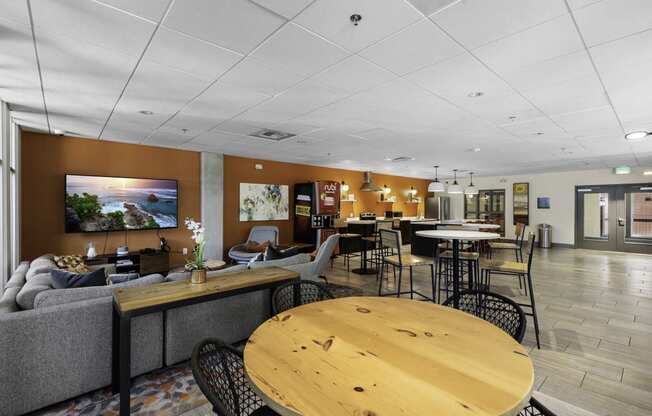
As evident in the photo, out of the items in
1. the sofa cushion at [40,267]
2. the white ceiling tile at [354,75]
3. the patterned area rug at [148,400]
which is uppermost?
the white ceiling tile at [354,75]

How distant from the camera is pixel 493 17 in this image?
1746 millimetres

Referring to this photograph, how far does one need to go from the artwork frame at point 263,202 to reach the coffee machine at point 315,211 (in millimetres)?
321

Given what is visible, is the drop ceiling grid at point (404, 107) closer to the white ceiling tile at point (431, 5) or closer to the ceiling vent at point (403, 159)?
the white ceiling tile at point (431, 5)

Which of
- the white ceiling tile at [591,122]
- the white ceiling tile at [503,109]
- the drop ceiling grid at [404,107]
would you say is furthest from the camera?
the white ceiling tile at [591,122]

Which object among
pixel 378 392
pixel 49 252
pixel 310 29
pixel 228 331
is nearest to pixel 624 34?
pixel 310 29

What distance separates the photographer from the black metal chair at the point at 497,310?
163cm

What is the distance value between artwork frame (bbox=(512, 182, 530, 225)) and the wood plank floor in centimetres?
390

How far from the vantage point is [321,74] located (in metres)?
2.52

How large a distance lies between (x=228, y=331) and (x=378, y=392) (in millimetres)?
2215

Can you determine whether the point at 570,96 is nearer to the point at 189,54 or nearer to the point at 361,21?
the point at 361,21

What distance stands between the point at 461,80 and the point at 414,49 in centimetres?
77

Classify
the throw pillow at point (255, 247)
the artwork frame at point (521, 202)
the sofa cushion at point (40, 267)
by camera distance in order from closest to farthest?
the sofa cushion at point (40, 267)
the throw pillow at point (255, 247)
the artwork frame at point (521, 202)

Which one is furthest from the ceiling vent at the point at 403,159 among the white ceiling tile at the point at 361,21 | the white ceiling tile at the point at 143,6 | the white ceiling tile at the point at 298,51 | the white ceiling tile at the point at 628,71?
the white ceiling tile at the point at 143,6

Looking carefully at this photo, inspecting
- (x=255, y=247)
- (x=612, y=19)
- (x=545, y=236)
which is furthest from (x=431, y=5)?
(x=545, y=236)
